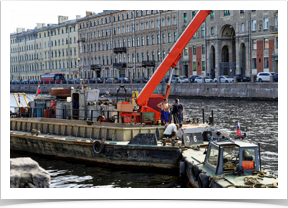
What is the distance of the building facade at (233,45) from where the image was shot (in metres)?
55.9

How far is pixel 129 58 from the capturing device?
80625mm

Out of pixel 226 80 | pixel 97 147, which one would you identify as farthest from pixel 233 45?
pixel 97 147

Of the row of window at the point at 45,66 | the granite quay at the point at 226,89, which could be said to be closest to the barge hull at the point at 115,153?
the granite quay at the point at 226,89

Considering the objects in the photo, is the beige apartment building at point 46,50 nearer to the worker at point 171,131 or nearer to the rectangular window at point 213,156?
the worker at point 171,131

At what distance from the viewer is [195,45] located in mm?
67438

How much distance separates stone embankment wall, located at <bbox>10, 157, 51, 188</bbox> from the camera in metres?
6.39

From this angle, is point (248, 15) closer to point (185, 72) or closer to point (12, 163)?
point (185, 72)

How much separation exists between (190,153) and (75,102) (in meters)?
7.89

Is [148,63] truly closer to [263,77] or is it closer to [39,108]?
[263,77]

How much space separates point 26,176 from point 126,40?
74031mm

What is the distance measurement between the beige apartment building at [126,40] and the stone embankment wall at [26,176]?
6222 centimetres

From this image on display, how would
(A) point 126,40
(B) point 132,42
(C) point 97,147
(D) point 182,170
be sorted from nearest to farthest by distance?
(D) point 182,170 → (C) point 97,147 → (B) point 132,42 → (A) point 126,40

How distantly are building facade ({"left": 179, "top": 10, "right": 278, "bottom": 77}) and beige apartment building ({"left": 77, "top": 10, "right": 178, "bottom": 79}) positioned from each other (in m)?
4.80

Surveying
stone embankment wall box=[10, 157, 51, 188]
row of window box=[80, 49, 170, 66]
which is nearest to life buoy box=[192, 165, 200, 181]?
stone embankment wall box=[10, 157, 51, 188]
